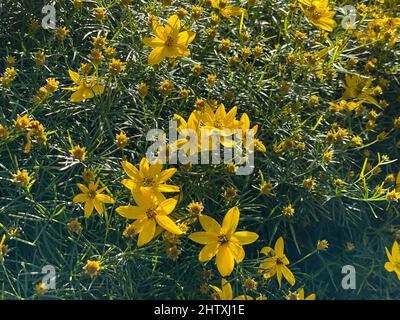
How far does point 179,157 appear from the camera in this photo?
126 cm

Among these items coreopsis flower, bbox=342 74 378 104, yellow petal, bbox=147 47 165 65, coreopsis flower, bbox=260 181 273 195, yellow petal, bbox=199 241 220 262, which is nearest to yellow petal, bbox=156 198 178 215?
yellow petal, bbox=199 241 220 262

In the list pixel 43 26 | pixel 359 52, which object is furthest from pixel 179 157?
pixel 359 52

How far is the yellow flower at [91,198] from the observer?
1176 millimetres

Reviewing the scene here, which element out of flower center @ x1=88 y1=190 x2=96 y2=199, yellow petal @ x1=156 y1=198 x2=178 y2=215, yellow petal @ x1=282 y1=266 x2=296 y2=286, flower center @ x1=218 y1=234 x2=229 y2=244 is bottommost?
yellow petal @ x1=282 y1=266 x2=296 y2=286

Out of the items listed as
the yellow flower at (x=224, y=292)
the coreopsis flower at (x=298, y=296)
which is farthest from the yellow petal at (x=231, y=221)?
the coreopsis flower at (x=298, y=296)

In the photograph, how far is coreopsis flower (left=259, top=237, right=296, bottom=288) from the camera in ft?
4.15

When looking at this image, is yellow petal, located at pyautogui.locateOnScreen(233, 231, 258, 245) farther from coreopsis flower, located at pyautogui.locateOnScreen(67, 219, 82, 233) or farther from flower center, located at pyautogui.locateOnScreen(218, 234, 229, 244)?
coreopsis flower, located at pyautogui.locateOnScreen(67, 219, 82, 233)

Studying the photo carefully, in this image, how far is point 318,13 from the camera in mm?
1483

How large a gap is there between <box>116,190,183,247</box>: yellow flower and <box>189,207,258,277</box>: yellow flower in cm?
8

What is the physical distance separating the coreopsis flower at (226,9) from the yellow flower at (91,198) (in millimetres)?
548

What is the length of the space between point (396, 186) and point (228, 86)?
478 mm

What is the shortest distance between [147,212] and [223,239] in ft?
0.56

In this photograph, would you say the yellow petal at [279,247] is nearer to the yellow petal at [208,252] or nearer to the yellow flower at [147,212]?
the yellow petal at [208,252]
